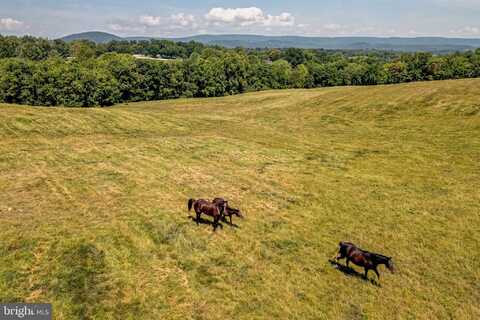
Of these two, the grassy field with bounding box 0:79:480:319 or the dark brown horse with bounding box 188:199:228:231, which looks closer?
the grassy field with bounding box 0:79:480:319

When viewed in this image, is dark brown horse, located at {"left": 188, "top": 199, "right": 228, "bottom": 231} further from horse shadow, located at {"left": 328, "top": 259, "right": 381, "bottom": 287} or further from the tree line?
the tree line

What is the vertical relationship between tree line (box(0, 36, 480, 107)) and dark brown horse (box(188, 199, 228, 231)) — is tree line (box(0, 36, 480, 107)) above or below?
above

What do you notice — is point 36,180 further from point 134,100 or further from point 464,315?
point 134,100

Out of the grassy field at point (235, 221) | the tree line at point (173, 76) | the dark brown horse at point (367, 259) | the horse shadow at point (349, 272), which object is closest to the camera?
the grassy field at point (235, 221)

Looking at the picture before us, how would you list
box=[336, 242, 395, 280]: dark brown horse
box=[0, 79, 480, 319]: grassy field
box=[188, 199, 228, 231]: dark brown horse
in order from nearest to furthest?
box=[0, 79, 480, 319]: grassy field, box=[336, 242, 395, 280]: dark brown horse, box=[188, 199, 228, 231]: dark brown horse

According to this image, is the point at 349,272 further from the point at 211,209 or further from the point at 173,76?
the point at 173,76

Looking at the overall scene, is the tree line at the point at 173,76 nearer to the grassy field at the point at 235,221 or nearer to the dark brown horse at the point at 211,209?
the grassy field at the point at 235,221

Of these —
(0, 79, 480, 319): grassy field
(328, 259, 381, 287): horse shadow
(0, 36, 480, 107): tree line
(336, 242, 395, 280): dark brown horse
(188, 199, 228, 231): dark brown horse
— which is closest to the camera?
(0, 79, 480, 319): grassy field

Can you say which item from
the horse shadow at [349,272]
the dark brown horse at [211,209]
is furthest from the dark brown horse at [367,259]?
the dark brown horse at [211,209]

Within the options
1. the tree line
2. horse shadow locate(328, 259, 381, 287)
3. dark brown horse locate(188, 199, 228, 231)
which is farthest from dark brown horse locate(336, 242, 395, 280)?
the tree line

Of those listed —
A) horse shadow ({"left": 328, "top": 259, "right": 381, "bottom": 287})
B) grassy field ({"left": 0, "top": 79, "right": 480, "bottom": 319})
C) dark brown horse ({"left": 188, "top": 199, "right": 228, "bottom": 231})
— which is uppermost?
dark brown horse ({"left": 188, "top": 199, "right": 228, "bottom": 231})
